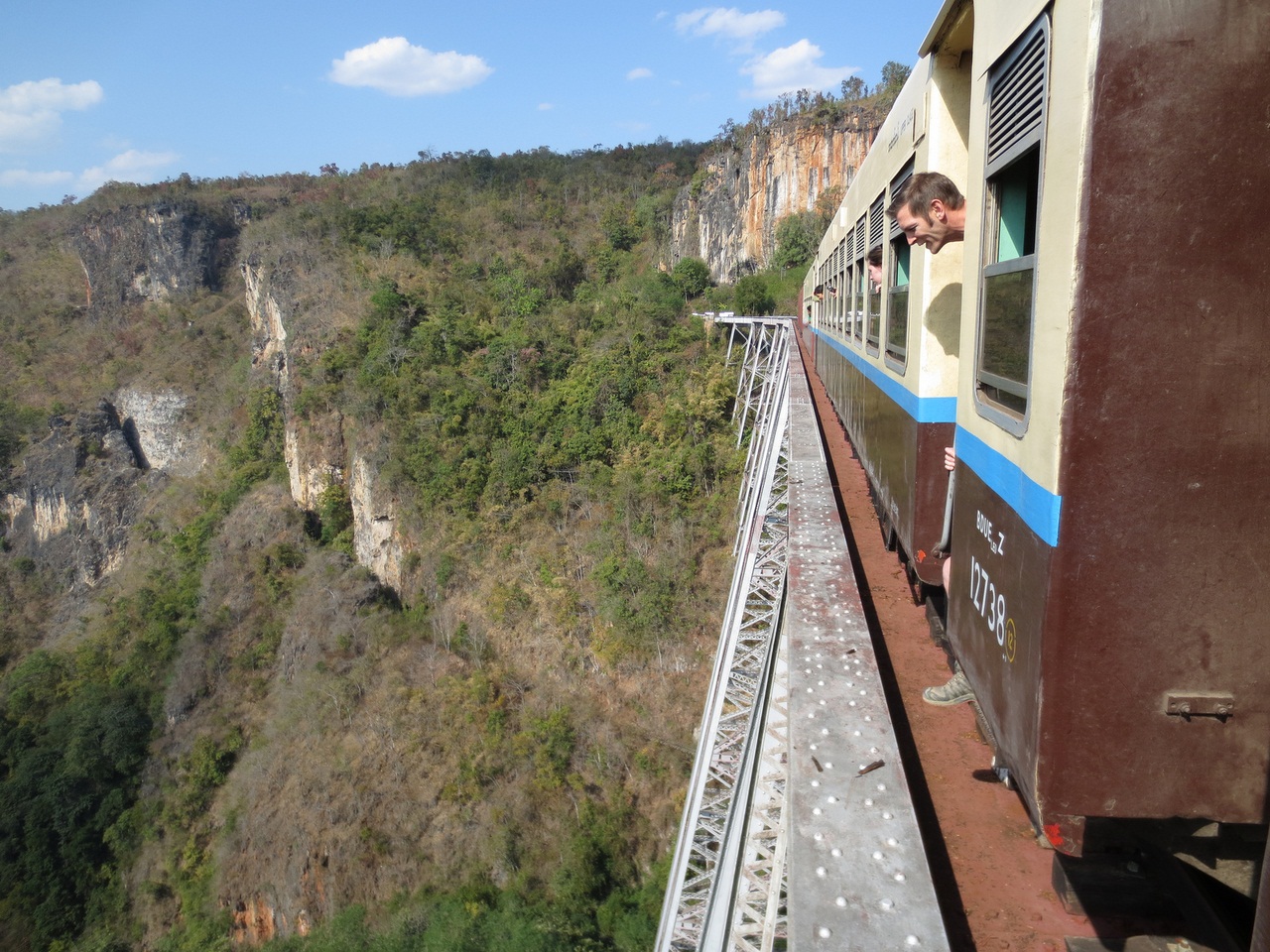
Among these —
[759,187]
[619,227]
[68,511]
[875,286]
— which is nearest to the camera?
[875,286]

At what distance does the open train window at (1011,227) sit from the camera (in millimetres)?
1666

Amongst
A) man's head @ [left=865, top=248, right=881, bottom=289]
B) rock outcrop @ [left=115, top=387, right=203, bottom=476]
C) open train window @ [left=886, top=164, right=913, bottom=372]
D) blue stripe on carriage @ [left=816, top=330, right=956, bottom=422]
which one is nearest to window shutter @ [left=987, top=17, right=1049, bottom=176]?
blue stripe on carriage @ [left=816, top=330, right=956, bottom=422]

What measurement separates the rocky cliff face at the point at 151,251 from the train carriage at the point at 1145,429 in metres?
48.0

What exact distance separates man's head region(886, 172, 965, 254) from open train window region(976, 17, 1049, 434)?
45cm

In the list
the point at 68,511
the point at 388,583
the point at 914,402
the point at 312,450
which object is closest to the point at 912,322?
the point at 914,402

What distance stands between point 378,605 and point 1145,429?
2190 centimetres

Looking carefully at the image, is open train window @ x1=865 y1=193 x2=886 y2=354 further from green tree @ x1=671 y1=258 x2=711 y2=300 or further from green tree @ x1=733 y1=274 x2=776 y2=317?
green tree @ x1=671 y1=258 x2=711 y2=300

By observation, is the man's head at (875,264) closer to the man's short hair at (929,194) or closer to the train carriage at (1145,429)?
the man's short hair at (929,194)

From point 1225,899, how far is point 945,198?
2.06m

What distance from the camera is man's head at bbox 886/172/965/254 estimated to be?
254cm

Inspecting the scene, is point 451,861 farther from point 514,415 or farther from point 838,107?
point 838,107

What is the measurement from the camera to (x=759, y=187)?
115ft

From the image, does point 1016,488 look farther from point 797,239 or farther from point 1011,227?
point 797,239

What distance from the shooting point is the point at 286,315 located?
28891 millimetres
